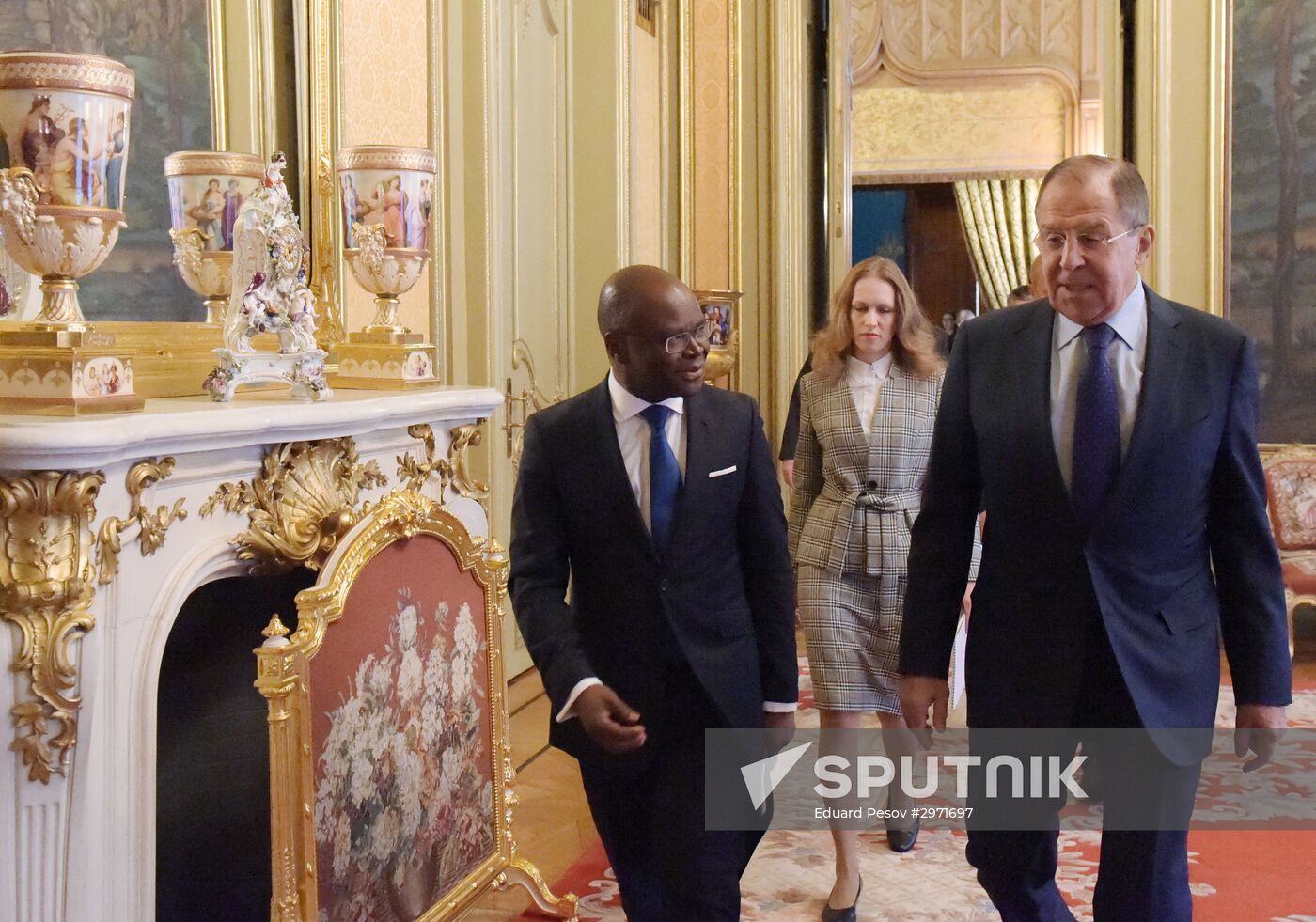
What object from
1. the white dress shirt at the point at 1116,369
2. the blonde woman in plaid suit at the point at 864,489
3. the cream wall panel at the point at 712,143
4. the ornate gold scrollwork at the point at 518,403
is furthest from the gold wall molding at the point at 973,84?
the white dress shirt at the point at 1116,369

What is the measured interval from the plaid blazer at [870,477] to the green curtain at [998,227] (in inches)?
400

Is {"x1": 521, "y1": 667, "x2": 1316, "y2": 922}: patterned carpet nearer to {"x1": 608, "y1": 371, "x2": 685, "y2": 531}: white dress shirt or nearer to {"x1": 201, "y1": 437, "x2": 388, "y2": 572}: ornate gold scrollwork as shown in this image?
{"x1": 201, "y1": 437, "x2": 388, "y2": 572}: ornate gold scrollwork

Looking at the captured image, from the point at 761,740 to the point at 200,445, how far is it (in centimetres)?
125

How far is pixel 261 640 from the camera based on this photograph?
11.6ft

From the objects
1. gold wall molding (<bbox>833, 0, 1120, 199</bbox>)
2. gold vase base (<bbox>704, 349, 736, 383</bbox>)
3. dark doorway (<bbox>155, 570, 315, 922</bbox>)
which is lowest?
dark doorway (<bbox>155, 570, 315, 922</bbox>)

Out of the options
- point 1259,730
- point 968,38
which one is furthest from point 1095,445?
point 968,38

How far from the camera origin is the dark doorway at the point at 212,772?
10.9 feet

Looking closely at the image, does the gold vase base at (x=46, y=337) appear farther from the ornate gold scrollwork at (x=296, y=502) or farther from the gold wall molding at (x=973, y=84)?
the gold wall molding at (x=973, y=84)

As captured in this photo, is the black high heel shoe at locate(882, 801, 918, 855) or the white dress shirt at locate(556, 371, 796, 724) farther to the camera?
the black high heel shoe at locate(882, 801, 918, 855)

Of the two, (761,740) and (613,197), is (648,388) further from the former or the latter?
(613,197)

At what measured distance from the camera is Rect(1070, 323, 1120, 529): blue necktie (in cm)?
250

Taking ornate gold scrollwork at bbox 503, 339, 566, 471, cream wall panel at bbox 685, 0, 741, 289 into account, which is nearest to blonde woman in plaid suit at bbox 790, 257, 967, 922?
ornate gold scrollwork at bbox 503, 339, 566, 471

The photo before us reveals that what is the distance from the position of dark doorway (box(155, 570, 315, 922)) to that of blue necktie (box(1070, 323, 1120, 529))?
1.85 m

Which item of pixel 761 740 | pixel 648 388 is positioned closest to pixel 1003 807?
pixel 761 740
